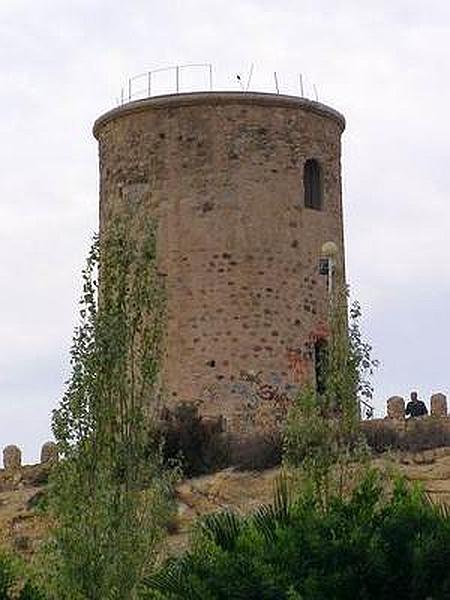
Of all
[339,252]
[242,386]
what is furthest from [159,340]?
[339,252]

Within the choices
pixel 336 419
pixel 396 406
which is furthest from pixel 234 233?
pixel 336 419

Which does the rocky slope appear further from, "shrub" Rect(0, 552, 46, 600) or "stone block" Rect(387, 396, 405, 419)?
"shrub" Rect(0, 552, 46, 600)

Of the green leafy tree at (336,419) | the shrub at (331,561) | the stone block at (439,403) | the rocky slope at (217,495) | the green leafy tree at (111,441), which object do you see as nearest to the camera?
the shrub at (331,561)

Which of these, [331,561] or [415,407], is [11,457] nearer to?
[415,407]

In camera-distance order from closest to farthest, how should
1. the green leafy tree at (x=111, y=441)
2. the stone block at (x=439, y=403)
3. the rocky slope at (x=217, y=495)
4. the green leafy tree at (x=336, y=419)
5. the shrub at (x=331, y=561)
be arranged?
the shrub at (x=331, y=561) < the green leafy tree at (x=111, y=441) < the green leafy tree at (x=336, y=419) < the rocky slope at (x=217, y=495) < the stone block at (x=439, y=403)

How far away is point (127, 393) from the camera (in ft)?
50.9

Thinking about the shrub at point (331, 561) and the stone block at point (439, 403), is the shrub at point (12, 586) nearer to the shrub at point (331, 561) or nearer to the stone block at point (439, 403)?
the shrub at point (331, 561)

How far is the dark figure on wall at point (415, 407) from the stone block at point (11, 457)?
697 centimetres

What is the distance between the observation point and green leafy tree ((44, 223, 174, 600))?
14.6 m

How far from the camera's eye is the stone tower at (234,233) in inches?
1115

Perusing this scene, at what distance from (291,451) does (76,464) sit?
3756mm

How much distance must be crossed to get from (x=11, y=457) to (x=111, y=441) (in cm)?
1432

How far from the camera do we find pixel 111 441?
15.2 meters

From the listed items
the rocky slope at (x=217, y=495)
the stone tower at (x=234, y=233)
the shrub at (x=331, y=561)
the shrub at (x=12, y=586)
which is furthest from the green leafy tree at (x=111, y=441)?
the stone tower at (x=234, y=233)
